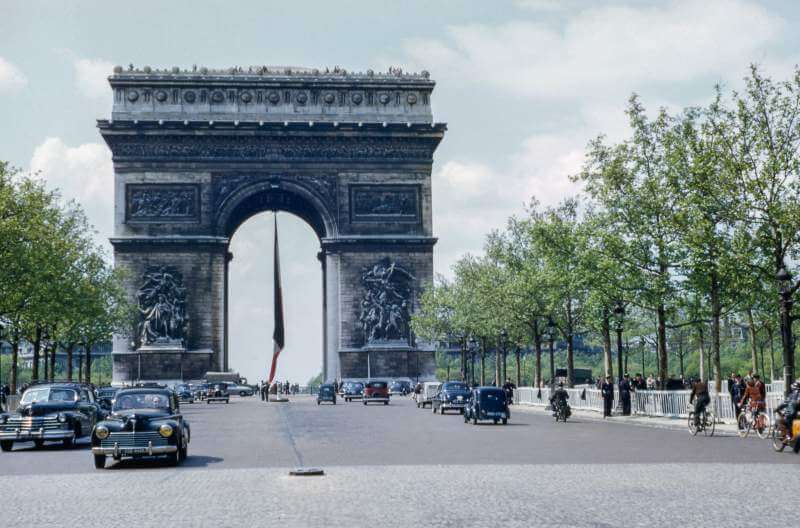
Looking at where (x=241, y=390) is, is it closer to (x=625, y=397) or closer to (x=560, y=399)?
(x=625, y=397)

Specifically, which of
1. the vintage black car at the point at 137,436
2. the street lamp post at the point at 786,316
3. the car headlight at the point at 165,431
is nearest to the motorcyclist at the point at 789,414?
the street lamp post at the point at 786,316

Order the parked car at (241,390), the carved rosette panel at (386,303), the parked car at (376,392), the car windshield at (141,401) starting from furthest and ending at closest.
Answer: the parked car at (241,390) → the carved rosette panel at (386,303) → the parked car at (376,392) → the car windshield at (141,401)

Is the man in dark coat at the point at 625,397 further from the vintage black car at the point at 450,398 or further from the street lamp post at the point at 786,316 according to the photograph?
the street lamp post at the point at 786,316

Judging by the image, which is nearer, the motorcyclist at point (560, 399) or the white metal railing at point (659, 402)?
the white metal railing at point (659, 402)

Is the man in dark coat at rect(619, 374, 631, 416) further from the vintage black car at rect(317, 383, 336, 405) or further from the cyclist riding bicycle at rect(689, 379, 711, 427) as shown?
the vintage black car at rect(317, 383, 336, 405)

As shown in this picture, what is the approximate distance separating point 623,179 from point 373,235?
1406 inches

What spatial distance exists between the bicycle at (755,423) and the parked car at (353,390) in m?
41.2

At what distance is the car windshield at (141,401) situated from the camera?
24922 mm

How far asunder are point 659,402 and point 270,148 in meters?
41.4

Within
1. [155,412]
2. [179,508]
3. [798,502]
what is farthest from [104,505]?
[798,502]

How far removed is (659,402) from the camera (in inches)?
1752

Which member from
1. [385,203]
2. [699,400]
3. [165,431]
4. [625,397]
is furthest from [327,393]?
[165,431]

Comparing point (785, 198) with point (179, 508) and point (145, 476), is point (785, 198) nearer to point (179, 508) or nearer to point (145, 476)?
point (145, 476)

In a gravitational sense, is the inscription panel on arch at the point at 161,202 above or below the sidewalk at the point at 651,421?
above
